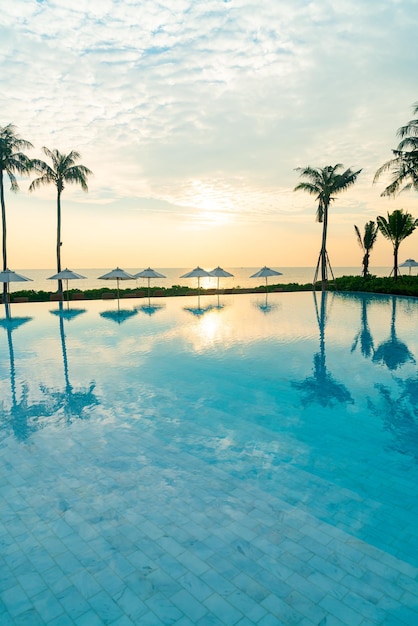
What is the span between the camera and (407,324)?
1947 centimetres

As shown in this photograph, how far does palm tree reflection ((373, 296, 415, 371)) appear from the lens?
12633 millimetres

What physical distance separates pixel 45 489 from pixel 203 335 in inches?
474

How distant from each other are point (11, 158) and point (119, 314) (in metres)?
14.6

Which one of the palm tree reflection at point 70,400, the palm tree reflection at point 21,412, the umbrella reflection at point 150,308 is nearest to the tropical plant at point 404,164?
the umbrella reflection at point 150,308

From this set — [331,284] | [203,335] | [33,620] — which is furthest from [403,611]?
[331,284]

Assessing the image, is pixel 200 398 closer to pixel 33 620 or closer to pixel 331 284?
pixel 33 620

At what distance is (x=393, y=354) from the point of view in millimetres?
13727

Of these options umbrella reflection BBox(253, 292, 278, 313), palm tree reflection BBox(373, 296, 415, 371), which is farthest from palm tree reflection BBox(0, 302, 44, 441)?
umbrella reflection BBox(253, 292, 278, 313)

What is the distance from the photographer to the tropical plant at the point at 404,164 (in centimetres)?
2547

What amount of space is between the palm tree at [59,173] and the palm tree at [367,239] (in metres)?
28.0

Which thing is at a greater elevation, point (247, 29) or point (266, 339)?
point (247, 29)

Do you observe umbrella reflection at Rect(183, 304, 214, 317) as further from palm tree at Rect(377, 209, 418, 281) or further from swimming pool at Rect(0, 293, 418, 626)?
palm tree at Rect(377, 209, 418, 281)

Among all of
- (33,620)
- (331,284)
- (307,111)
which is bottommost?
(33,620)

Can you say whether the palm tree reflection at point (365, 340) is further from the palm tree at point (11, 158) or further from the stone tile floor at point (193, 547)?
the palm tree at point (11, 158)
